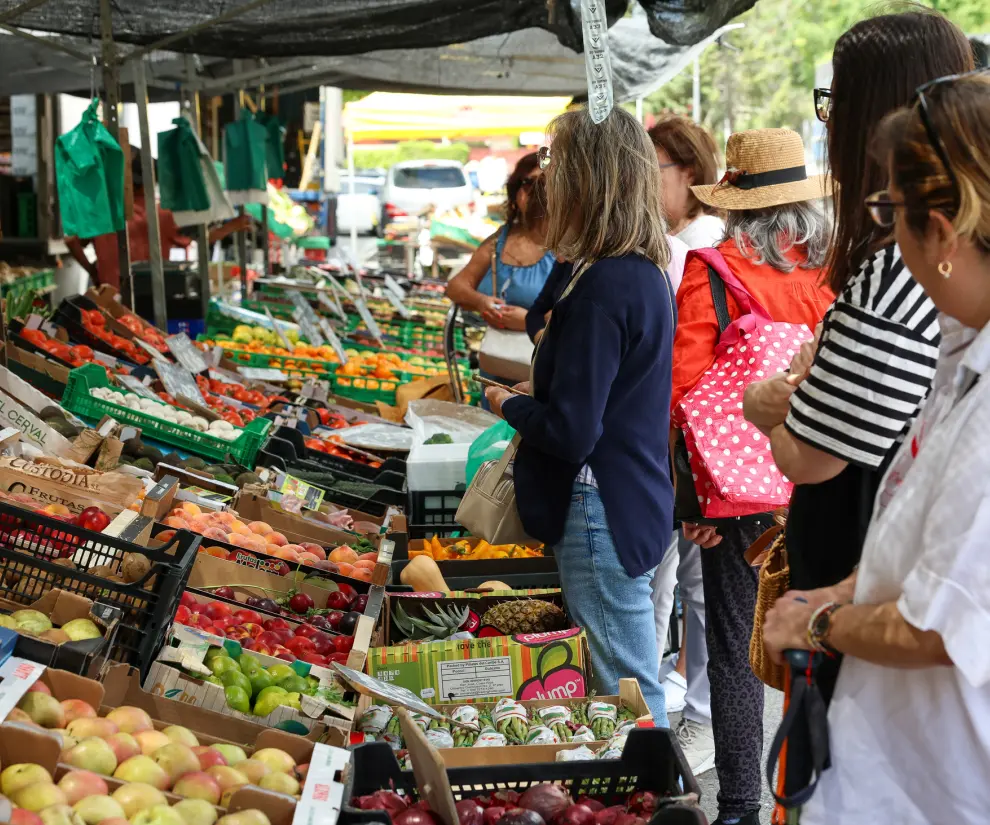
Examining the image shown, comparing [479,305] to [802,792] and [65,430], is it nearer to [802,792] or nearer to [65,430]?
[65,430]

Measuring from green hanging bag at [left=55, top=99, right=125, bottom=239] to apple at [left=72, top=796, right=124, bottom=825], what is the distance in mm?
4775

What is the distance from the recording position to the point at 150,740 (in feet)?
7.63

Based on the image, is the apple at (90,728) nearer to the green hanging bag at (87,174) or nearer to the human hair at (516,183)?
the human hair at (516,183)

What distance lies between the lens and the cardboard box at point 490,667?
299cm

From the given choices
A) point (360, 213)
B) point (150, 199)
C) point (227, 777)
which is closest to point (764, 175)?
point (227, 777)

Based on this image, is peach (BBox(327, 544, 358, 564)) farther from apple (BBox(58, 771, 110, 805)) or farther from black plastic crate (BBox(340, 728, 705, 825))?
apple (BBox(58, 771, 110, 805))

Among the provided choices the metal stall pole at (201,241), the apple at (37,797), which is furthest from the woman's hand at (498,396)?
the metal stall pole at (201,241)

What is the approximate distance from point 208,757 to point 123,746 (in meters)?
0.18

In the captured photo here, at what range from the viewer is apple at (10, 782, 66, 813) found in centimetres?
197

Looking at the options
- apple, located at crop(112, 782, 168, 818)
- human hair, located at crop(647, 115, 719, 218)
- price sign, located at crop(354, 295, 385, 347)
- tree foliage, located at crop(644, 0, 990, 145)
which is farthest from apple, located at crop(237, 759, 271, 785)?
tree foliage, located at crop(644, 0, 990, 145)

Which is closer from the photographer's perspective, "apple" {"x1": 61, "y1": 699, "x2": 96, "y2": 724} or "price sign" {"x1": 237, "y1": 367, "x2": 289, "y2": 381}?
"apple" {"x1": 61, "y1": 699, "x2": 96, "y2": 724}

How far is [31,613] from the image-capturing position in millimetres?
2588

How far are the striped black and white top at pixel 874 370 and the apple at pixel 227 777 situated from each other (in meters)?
1.28

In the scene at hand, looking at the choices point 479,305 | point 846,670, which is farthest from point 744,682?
point 479,305
